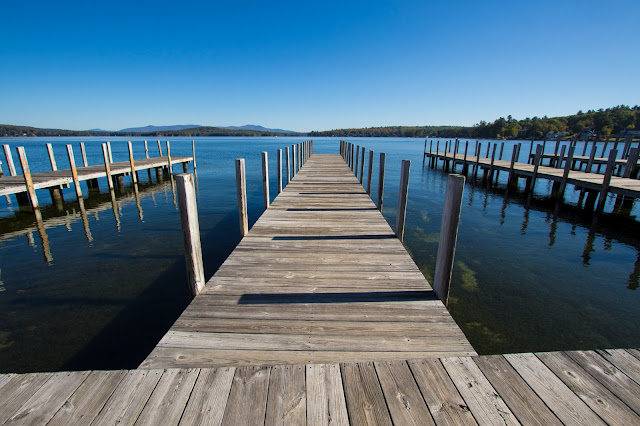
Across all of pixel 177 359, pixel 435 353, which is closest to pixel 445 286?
pixel 435 353

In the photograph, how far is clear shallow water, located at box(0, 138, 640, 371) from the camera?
471 cm

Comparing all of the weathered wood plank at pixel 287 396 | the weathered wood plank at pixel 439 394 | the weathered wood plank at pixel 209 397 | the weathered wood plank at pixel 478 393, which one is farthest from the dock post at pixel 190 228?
the weathered wood plank at pixel 478 393

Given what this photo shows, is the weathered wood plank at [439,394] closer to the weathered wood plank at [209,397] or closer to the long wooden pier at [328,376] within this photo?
the long wooden pier at [328,376]

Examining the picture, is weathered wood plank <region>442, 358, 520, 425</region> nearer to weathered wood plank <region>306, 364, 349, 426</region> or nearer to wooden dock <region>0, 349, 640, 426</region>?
wooden dock <region>0, 349, 640, 426</region>

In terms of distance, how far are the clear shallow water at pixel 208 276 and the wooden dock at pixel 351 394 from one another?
2697mm

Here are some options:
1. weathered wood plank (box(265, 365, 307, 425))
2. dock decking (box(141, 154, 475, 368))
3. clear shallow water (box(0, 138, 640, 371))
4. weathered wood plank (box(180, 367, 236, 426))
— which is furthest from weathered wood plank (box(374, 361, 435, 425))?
clear shallow water (box(0, 138, 640, 371))

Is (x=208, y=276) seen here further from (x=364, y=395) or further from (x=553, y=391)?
(x=553, y=391)

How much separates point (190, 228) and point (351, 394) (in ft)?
8.42

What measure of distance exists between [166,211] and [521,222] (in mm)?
15310

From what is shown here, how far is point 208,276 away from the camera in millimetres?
6855

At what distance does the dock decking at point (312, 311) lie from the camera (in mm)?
2555

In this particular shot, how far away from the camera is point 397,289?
3.62 metres

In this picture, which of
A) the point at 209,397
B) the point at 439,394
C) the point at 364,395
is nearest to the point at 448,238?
the point at 439,394

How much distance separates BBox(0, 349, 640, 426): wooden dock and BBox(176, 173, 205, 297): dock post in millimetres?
1386
